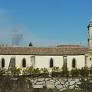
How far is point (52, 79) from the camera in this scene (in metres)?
14.3

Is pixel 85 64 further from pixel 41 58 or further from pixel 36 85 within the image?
pixel 36 85

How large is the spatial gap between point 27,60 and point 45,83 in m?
55.2

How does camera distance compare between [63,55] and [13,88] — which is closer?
[13,88]

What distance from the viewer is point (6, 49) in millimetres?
69688

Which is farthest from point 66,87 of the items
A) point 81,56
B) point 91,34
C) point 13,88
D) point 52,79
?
point 91,34

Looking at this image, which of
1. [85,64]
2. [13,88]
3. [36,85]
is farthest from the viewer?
[85,64]

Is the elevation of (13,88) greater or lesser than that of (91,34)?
lesser

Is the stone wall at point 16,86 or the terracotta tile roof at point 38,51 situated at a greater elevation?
the terracotta tile roof at point 38,51

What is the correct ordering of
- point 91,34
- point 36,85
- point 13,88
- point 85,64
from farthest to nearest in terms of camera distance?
1. point 91,34
2. point 85,64
3. point 36,85
4. point 13,88

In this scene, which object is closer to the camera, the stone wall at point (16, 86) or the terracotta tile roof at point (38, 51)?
the stone wall at point (16, 86)

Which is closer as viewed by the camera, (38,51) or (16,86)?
(16,86)

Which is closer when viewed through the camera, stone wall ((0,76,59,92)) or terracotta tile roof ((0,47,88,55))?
stone wall ((0,76,59,92))

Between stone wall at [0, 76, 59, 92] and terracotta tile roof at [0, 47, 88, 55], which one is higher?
terracotta tile roof at [0, 47, 88, 55]

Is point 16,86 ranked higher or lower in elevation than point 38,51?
lower
